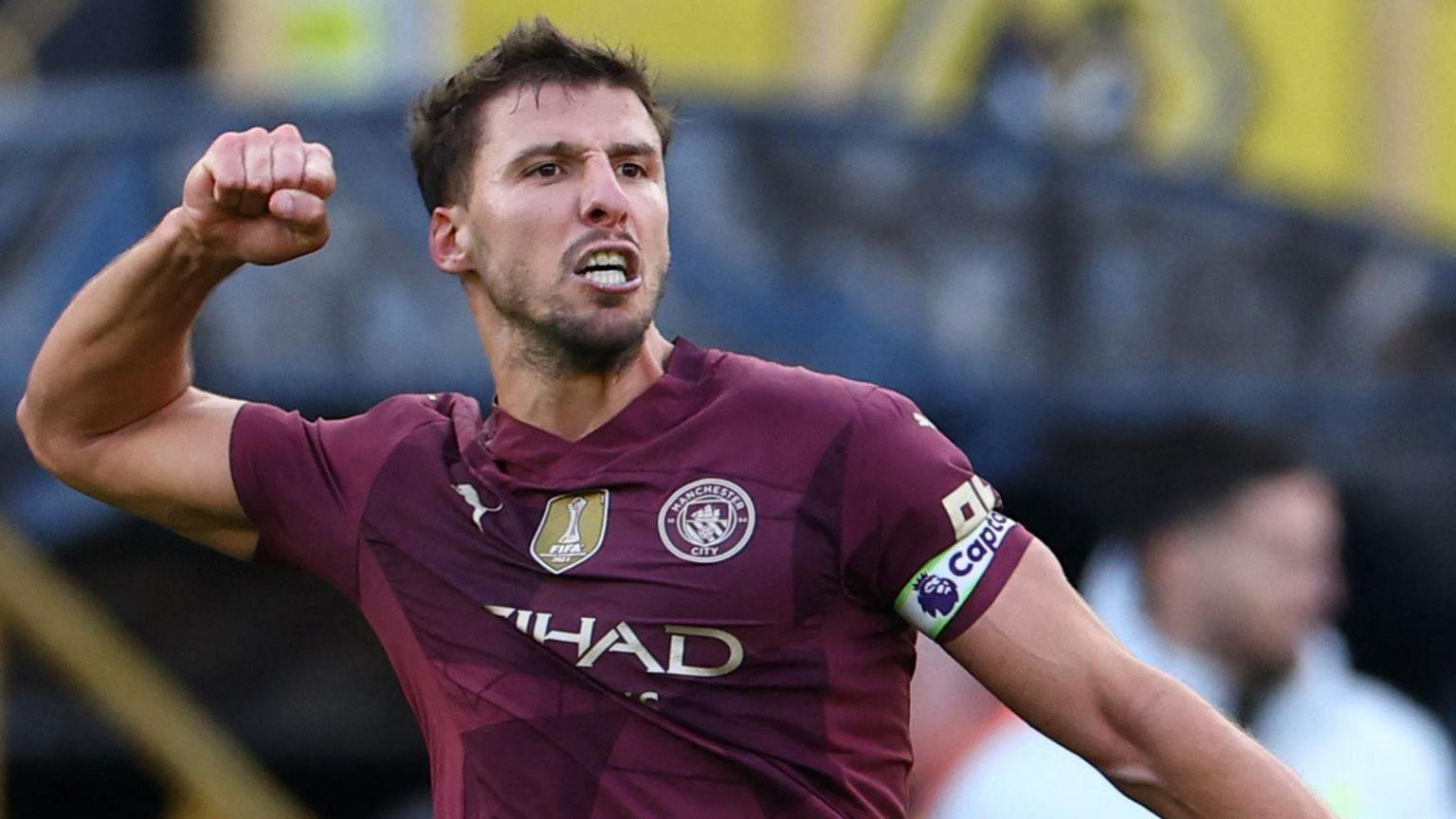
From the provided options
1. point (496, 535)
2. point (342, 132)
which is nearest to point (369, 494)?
point (496, 535)

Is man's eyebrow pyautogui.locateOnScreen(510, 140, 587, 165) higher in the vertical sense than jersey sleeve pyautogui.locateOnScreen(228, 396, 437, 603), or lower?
higher

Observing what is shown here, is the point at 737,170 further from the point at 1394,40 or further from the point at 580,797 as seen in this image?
the point at 1394,40

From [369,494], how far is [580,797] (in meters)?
0.57

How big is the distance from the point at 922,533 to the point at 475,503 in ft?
2.16

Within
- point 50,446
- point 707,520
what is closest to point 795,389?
point 707,520

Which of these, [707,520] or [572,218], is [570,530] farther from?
[572,218]

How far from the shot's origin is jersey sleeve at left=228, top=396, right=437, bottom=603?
3.60 metres

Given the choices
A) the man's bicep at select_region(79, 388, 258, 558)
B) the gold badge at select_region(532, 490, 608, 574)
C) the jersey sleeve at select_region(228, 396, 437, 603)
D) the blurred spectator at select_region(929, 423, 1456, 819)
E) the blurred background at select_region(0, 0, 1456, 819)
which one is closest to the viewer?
the gold badge at select_region(532, 490, 608, 574)

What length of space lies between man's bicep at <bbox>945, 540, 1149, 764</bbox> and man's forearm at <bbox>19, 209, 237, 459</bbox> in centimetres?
126

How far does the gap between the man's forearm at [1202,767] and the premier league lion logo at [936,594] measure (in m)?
0.26

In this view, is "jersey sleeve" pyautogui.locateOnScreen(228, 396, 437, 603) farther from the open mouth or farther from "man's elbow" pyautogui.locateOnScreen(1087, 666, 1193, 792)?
"man's elbow" pyautogui.locateOnScreen(1087, 666, 1193, 792)

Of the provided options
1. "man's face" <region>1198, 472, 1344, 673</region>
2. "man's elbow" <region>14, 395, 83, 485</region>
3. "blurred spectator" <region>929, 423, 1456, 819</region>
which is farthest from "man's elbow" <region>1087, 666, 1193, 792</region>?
"man's face" <region>1198, 472, 1344, 673</region>

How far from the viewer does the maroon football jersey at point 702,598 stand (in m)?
3.27

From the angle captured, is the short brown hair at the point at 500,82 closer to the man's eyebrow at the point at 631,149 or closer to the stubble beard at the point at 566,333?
the man's eyebrow at the point at 631,149
